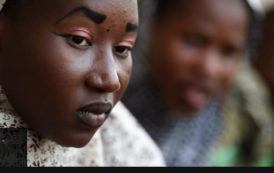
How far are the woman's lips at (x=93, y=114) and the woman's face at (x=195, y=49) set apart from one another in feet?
3.10

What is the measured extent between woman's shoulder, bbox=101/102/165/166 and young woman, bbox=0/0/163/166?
0.91 feet

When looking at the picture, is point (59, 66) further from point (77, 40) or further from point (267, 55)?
point (267, 55)

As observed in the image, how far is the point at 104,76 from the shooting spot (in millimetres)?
994

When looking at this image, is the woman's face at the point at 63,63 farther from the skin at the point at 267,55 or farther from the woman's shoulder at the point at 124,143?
the skin at the point at 267,55

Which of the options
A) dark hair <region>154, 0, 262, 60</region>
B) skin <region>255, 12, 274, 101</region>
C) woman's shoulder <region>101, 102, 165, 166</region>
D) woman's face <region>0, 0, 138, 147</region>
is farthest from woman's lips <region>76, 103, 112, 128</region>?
skin <region>255, 12, 274, 101</region>

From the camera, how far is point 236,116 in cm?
272

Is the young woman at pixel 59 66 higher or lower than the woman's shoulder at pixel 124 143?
higher

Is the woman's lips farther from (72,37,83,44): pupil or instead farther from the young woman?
(72,37,83,44): pupil

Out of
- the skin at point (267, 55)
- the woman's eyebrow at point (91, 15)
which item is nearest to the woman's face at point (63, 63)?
the woman's eyebrow at point (91, 15)

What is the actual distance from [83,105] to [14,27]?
0.18 m

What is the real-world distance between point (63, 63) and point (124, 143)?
0.41 meters

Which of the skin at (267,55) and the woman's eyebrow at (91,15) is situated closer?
the woman's eyebrow at (91,15)

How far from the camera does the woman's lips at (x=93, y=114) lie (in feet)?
3.30

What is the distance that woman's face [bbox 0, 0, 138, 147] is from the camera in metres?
0.98
